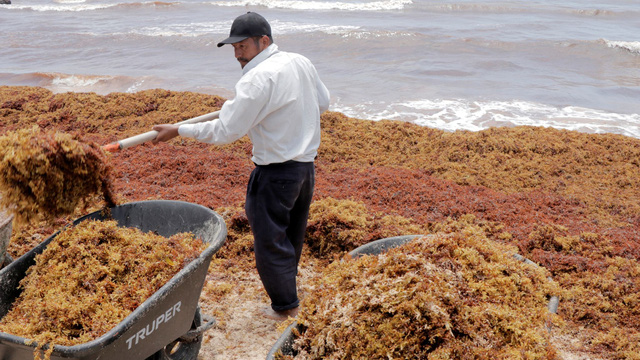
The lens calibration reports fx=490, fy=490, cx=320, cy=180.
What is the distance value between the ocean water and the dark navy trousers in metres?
6.95

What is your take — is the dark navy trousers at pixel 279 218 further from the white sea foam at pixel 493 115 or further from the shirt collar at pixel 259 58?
the white sea foam at pixel 493 115

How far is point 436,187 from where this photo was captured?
589cm

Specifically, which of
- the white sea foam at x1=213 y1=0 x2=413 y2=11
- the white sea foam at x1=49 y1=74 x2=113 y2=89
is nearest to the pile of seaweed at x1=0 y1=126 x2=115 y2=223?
the white sea foam at x1=49 y1=74 x2=113 y2=89

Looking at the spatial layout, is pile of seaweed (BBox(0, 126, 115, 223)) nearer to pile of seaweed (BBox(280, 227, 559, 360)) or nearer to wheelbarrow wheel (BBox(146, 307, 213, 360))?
wheelbarrow wheel (BBox(146, 307, 213, 360))

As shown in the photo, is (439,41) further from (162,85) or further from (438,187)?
(438,187)

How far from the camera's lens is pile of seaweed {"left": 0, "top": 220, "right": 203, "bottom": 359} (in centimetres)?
225

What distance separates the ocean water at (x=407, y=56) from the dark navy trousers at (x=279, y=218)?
6.95m

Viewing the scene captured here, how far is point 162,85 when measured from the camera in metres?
13.4

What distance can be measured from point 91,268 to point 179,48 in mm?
17488

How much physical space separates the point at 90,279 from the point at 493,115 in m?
9.75

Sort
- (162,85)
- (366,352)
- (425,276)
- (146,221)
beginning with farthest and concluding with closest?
(162,85), (146,221), (425,276), (366,352)

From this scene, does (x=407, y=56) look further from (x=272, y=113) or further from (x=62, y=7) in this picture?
(x=62, y=7)

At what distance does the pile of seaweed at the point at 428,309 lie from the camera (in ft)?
6.31

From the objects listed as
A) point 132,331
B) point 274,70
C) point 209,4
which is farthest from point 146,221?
point 209,4
